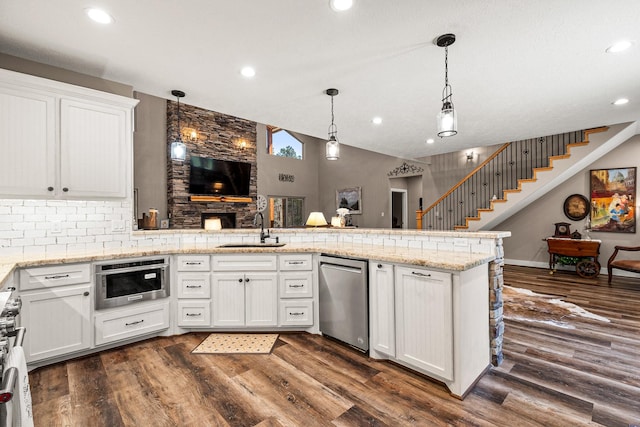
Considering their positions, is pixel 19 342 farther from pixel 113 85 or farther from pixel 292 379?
pixel 113 85

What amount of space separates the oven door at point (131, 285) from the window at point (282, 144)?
24.7ft

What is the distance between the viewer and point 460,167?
7.94 m

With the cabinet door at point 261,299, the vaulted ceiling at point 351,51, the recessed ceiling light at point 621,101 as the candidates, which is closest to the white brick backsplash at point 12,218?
the vaulted ceiling at point 351,51

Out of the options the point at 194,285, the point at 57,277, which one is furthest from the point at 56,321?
the point at 194,285

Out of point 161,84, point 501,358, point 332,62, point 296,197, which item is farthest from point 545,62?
point 296,197

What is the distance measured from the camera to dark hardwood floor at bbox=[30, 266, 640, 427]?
1.79 metres

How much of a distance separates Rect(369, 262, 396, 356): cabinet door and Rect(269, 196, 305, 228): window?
759 cm

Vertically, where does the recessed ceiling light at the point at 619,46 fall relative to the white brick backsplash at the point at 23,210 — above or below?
above

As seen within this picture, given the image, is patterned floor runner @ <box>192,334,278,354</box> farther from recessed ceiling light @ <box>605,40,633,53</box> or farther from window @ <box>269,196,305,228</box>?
window @ <box>269,196,305,228</box>

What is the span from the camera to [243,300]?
9.73ft

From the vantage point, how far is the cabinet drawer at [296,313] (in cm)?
298

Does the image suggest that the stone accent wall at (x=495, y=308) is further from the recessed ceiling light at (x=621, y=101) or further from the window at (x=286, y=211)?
the window at (x=286, y=211)

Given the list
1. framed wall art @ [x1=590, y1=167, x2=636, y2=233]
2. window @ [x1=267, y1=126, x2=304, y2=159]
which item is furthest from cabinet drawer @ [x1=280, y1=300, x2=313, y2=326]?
window @ [x1=267, y1=126, x2=304, y2=159]

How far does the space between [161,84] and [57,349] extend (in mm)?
2545
